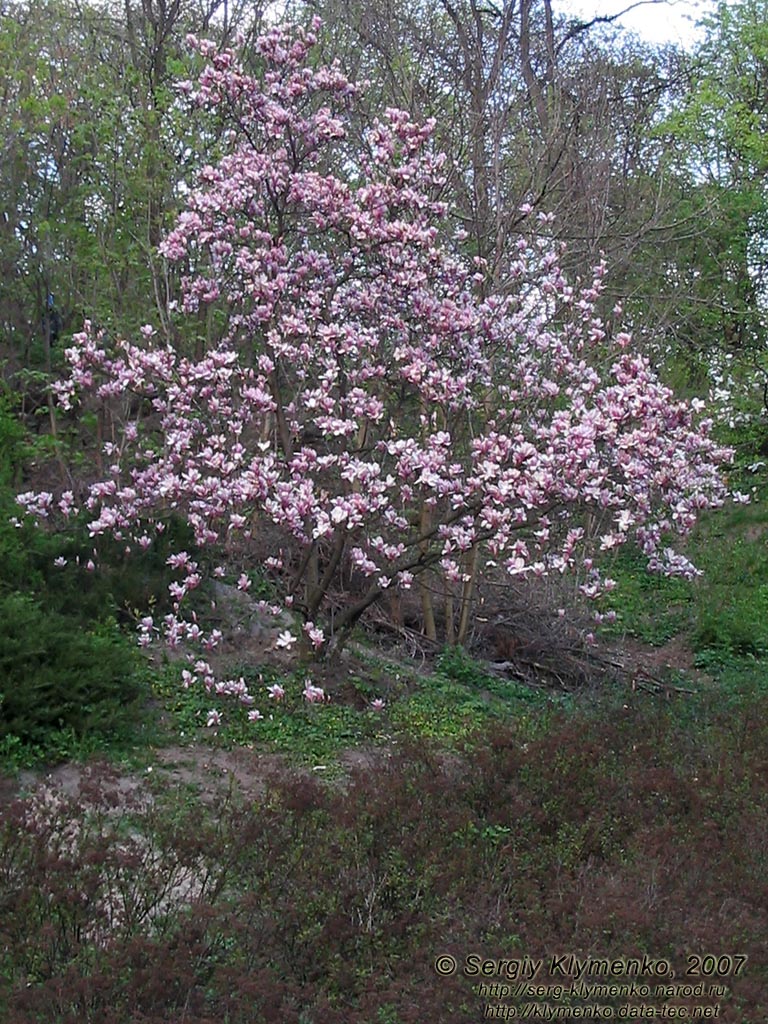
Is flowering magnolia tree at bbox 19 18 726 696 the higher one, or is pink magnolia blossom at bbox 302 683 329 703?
flowering magnolia tree at bbox 19 18 726 696

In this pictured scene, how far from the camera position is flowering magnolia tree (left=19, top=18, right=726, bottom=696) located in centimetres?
634

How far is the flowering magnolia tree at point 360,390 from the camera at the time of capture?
634cm

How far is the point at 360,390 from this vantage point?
6.53m

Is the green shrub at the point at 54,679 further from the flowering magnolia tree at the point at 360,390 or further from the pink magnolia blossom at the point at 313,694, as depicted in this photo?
the pink magnolia blossom at the point at 313,694

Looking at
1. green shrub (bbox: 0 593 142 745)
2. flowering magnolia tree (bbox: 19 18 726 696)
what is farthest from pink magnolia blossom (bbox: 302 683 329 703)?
green shrub (bbox: 0 593 142 745)

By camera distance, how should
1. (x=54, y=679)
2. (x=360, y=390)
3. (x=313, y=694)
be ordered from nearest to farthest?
(x=54, y=679) < (x=313, y=694) < (x=360, y=390)

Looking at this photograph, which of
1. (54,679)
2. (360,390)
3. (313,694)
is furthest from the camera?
(360,390)

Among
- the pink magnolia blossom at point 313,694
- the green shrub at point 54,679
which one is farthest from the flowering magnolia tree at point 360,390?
the green shrub at point 54,679

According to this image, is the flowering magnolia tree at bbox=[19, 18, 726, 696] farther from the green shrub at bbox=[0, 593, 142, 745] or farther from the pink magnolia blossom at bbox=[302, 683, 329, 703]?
the green shrub at bbox=[0, 593, 142, 745]

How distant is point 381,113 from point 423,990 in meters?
7.63

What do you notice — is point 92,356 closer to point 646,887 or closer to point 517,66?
point 646,887

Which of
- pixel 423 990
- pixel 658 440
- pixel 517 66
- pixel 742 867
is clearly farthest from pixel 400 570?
pixel 517 66

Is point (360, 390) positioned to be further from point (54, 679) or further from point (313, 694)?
point (54, 679)

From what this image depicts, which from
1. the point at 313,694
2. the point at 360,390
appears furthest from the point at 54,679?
the point at 360,390
